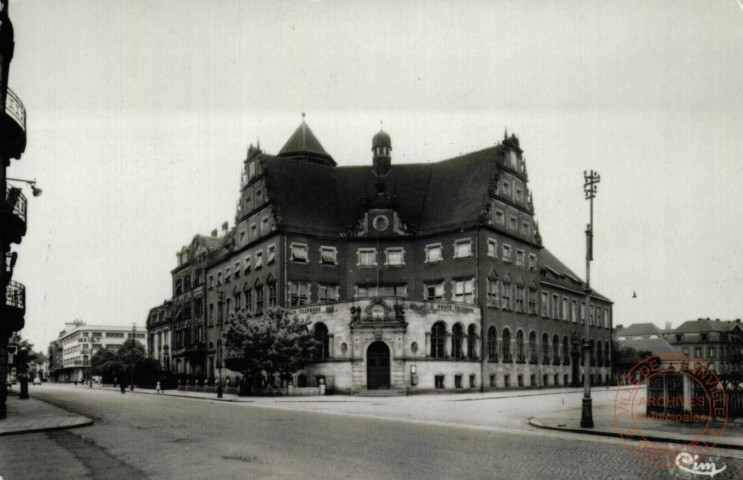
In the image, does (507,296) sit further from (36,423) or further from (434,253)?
(36,423)

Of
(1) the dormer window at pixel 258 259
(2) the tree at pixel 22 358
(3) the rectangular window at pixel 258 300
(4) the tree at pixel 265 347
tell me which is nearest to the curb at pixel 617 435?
(4) the tree at pixel 265 347

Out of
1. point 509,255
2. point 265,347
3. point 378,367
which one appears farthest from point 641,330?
point 265,347

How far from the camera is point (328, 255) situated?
2272 inches

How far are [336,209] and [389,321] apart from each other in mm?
17479

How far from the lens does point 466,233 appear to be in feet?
177

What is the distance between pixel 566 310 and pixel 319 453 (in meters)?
55.6

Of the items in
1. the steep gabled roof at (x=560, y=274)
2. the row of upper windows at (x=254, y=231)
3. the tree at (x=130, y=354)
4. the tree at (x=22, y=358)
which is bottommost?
the tree at (x=130, y=354)

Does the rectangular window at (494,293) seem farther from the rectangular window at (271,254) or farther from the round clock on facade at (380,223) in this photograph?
the rectangular window at (271,254)

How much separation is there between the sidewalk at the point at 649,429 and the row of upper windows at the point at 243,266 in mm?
35852

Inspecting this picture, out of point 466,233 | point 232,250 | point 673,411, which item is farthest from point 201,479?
point 232,250

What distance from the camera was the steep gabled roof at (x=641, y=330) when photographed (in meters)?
143

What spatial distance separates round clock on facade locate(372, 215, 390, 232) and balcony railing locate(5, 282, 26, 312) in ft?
111

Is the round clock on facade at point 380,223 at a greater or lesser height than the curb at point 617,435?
greater

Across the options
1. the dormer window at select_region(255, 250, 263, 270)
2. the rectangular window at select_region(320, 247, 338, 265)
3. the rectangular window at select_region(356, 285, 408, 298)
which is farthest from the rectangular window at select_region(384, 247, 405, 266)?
the dormer window at select_region(255, 250, 263, 270)
